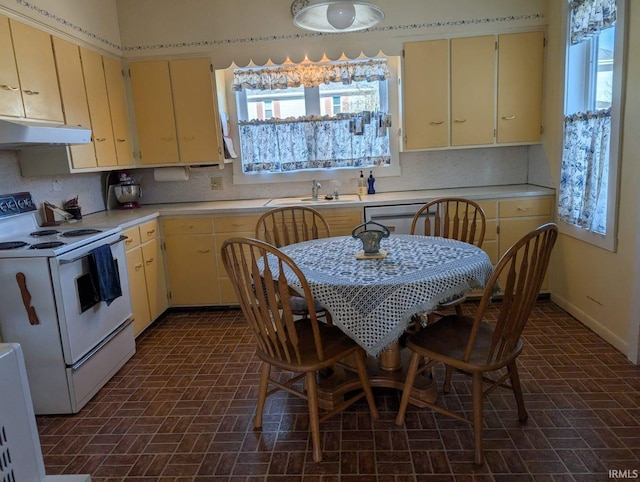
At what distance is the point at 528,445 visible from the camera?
1.96 metres

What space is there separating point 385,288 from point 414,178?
8.19 ft

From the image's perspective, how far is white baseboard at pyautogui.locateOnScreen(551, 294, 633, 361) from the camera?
8.98 ft

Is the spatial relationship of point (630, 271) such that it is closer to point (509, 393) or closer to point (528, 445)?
point (509, 393)

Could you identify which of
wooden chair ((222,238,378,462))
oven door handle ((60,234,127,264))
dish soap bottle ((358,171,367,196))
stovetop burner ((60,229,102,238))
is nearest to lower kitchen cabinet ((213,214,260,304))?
oven door handle ((60,234,127,264))

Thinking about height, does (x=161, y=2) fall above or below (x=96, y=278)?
above

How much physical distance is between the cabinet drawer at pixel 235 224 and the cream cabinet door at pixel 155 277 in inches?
20.5

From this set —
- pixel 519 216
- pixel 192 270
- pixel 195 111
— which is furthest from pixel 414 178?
pixel 192 270

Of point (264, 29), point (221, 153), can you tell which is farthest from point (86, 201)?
point (264, 29)

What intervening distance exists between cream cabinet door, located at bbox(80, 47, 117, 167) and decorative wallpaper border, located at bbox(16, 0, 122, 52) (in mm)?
126

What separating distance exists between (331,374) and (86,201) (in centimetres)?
258

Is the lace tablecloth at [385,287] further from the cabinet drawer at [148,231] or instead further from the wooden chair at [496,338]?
the cabinet drawer at [148,231]

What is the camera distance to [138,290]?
3.36 m

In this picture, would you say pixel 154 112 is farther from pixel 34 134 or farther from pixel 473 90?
pixel 473 90

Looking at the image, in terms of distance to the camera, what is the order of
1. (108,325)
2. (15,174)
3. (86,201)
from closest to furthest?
(108,325) → (15,174) → (86,201)
